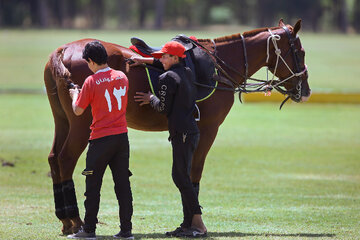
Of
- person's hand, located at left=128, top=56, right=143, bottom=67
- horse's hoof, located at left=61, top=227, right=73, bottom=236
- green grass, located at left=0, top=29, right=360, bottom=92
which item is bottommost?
green grass, located at left=0, top=29, right=360, bottom=92

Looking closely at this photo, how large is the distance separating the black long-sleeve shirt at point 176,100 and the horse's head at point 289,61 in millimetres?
1822

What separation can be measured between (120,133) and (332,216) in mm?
3818

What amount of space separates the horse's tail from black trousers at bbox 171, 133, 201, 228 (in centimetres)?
137

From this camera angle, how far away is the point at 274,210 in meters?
9.80

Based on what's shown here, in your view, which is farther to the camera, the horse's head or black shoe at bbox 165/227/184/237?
the horse's head

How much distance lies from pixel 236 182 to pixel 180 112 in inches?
217

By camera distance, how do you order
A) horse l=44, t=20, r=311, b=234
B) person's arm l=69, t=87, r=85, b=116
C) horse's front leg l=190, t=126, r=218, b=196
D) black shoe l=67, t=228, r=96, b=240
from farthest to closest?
1. horse's front leg l=190, t=126, r=218, b=196
2. horse l=44, t=20, r=311, b=234
3. black shoe l=67, t=228, r=96, b=240
4. person's arm l=69, t=87, r=85, b=116

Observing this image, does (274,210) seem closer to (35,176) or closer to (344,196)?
(344,196)

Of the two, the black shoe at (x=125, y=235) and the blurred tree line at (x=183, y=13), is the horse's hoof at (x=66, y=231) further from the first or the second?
the blurred tree line at (x=183, y=13)

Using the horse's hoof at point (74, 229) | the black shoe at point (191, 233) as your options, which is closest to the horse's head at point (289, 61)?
the black shoe at point (191, 233)

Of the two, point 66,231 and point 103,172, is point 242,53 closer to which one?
point 103,172

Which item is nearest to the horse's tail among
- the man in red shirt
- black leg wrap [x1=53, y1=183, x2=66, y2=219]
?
the man in red shirt

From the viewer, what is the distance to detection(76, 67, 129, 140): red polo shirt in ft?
22.0

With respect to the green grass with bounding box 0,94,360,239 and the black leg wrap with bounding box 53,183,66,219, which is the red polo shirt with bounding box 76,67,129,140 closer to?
the black leg wrap with bounding box 53,183,66,219
